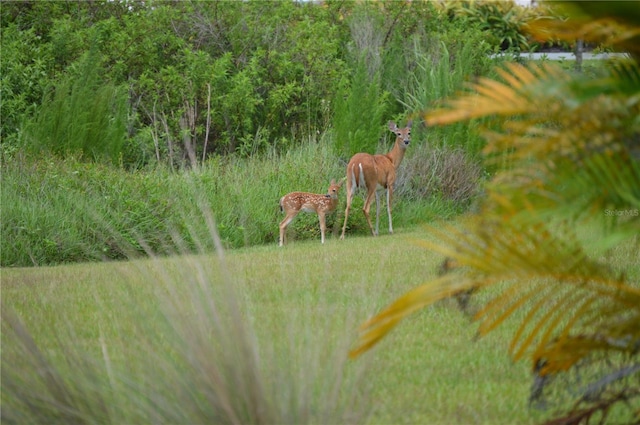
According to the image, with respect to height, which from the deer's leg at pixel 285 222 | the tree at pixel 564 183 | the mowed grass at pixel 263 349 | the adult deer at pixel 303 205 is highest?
the tree at pixel 564 183

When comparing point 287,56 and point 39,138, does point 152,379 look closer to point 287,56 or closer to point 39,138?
point 39,138

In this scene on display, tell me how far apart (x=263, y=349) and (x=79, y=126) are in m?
10.4

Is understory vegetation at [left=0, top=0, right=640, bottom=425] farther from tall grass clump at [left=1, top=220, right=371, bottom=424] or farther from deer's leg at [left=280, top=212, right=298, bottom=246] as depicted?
deer's leg at [left=280, top=212, right=298, bottom=246]

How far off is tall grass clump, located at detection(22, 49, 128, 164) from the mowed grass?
4.76 m

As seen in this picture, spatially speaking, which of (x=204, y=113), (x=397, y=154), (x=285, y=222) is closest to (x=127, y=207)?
(x=285, y=222)

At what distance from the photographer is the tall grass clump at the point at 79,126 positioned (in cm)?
1466

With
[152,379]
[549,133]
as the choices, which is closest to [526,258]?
[549,133]

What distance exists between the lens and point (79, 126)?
14758 mm

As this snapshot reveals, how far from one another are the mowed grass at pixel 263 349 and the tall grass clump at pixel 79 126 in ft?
15.6

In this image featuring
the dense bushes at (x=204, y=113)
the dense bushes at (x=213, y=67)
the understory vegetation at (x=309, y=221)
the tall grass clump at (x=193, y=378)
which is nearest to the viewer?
the understory vegetation at (x=309, y=221)

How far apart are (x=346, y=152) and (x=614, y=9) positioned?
40.8 ft

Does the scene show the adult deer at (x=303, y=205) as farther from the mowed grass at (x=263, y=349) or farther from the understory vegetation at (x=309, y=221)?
the mowed grass at (x=263, y=349)

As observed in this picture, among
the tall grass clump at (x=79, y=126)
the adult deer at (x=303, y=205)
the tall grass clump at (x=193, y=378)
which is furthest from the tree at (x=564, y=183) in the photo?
the tall grass clump at (x=79, y=126)

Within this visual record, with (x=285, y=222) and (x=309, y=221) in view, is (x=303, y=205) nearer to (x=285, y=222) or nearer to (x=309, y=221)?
(x=285, y=222)
